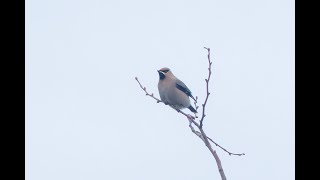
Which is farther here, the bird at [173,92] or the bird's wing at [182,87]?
the bird's wing at [182,87]

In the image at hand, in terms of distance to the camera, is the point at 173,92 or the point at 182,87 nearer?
the point at 173,92

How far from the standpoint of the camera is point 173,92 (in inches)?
353

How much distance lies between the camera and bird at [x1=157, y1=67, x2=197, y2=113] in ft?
29.4

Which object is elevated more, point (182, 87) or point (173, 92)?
point (182, 87)

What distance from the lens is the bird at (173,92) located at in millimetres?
8969

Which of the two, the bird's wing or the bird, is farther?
the bird's wing
